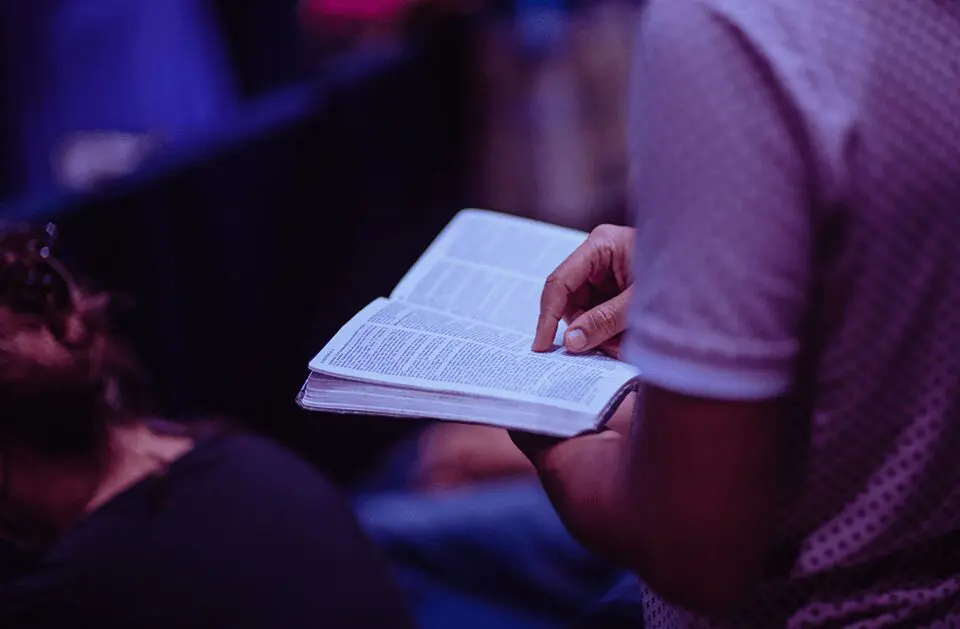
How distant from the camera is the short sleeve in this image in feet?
1.55

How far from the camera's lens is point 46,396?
106 cm

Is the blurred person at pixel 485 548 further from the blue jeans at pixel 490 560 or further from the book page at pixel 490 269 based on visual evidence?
the book page at pixel 490 269

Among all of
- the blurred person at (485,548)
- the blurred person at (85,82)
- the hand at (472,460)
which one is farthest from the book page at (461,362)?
the blurred person at (85,82)

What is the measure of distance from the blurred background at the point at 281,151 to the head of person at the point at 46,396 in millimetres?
530

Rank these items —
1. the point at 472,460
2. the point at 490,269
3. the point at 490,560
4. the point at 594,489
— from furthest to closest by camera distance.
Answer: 1. the point at 472,460
2. the point at 490,560
3. the point at 490,269
4. the point at 594,489

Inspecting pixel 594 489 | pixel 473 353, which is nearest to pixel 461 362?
pixel 473 353

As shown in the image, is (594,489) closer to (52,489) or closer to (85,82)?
(52,489)

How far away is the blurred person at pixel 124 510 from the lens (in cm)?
102

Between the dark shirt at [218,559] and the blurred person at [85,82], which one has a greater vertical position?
the blurred person at [85,82]

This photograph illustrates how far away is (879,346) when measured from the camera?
0.54 metres

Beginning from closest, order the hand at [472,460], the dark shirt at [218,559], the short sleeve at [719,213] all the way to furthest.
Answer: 1. the short sleeve at [719,213]
2. the dark shirt at [218,559]
3. the hand at [472,460]

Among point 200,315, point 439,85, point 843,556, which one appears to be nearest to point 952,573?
point 843,556

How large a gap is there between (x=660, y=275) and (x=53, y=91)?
2540mm

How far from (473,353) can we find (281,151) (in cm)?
174
